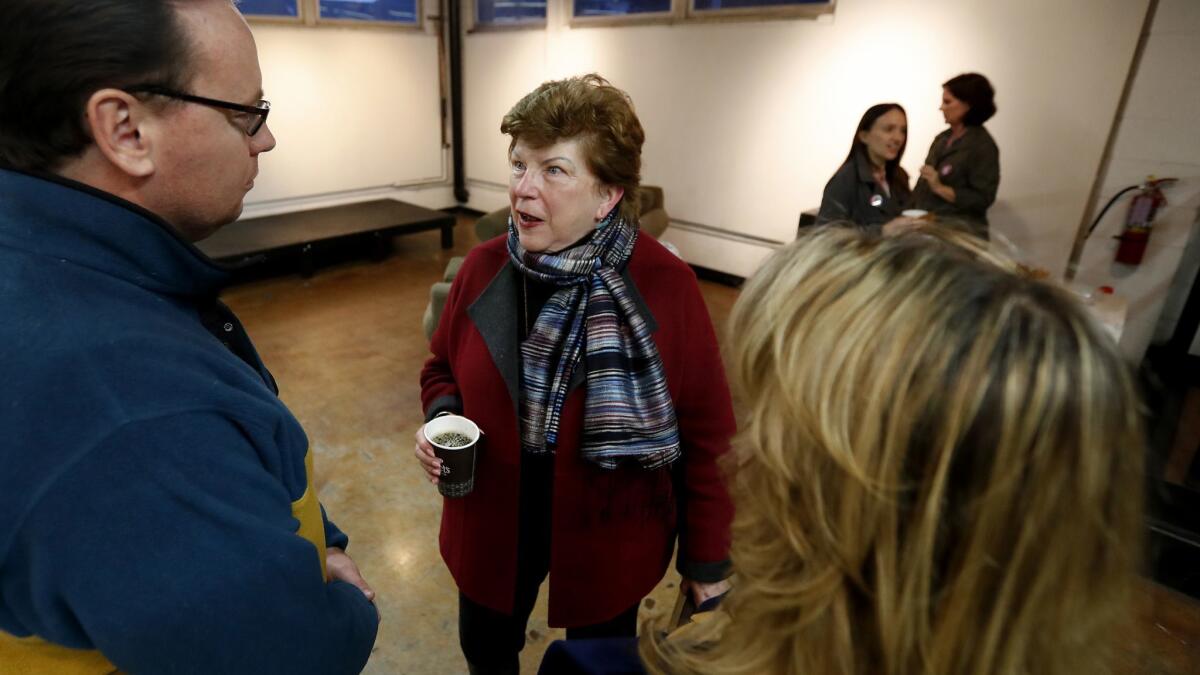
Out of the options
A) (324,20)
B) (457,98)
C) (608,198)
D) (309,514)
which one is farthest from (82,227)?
(457,98)

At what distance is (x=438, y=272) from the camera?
5.93m

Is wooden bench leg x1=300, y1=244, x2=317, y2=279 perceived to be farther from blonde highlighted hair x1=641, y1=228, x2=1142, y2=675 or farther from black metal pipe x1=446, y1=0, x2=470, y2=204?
blonde highlighted hair x1=641, y1=228, x2=1142, y2=675

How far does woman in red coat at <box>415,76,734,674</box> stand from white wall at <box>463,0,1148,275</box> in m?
1.67

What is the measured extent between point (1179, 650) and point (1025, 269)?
248cm

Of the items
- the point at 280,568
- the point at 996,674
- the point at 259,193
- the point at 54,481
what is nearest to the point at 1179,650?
the point at 996,674

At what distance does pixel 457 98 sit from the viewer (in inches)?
307

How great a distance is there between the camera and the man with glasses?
0.62 metres

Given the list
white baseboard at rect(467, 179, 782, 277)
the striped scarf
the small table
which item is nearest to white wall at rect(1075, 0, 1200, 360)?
white baseboard at rect(467, 179, 782, 277)

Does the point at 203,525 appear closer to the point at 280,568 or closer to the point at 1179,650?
the point at 280,568

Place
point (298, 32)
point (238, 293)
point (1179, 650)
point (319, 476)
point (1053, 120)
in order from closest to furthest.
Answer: point (1179, 650), point (319, 476), point (1053, 120), point (238, 293), point (298, 32)

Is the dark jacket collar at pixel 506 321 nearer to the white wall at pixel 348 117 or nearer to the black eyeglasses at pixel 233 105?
the black eyeglasses at pixel 233 105

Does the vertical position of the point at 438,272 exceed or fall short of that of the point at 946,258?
it falls short

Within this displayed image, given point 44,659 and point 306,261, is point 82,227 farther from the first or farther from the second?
point 306,261

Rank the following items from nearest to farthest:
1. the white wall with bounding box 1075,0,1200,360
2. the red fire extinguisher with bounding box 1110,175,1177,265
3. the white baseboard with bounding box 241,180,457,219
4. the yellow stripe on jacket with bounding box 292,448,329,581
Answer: the yellow stripe on jacket with bounding box 292,448,329,581 → the white wall with bounding box 1075,0,1200,360 → the red fire extinguisher with bounding box 1110,175,1177,265 → the white baseboard with bounding box 241,180,457,219
